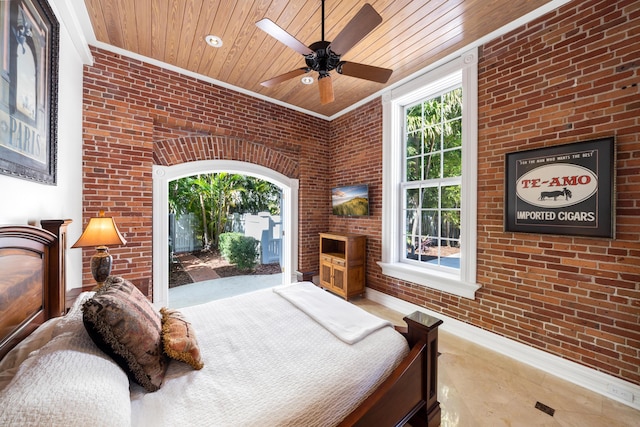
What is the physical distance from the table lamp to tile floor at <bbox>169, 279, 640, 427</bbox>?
9.43ft

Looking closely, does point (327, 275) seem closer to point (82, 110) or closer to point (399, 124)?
point (399, 124)

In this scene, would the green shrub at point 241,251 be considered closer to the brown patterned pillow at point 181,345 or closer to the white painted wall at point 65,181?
the white painted wall at point 65,181

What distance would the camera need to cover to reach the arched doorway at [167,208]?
3182 millimetres

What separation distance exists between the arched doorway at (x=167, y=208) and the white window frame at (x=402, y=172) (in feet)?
5.25

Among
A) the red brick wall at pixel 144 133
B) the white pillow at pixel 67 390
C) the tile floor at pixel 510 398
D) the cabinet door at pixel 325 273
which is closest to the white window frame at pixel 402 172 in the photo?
the tile floor at pixel 510 398

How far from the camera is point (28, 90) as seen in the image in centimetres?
138

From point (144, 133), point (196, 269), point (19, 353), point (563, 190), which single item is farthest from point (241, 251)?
point (563, 190)

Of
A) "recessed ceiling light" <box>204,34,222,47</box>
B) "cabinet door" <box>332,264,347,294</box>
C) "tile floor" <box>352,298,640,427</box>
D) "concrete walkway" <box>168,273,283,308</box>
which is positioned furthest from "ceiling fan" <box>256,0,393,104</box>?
"concrete walkway" <box>168,273,283,308</box>

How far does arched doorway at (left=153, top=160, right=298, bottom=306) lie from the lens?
3.18 meters

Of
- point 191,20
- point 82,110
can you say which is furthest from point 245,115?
point 82,110

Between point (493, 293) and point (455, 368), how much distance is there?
88 centimetres

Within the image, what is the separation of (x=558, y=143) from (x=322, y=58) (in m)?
2.18

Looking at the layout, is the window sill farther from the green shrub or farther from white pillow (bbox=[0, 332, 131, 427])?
the green shrub

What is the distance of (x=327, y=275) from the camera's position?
13.6 ft
